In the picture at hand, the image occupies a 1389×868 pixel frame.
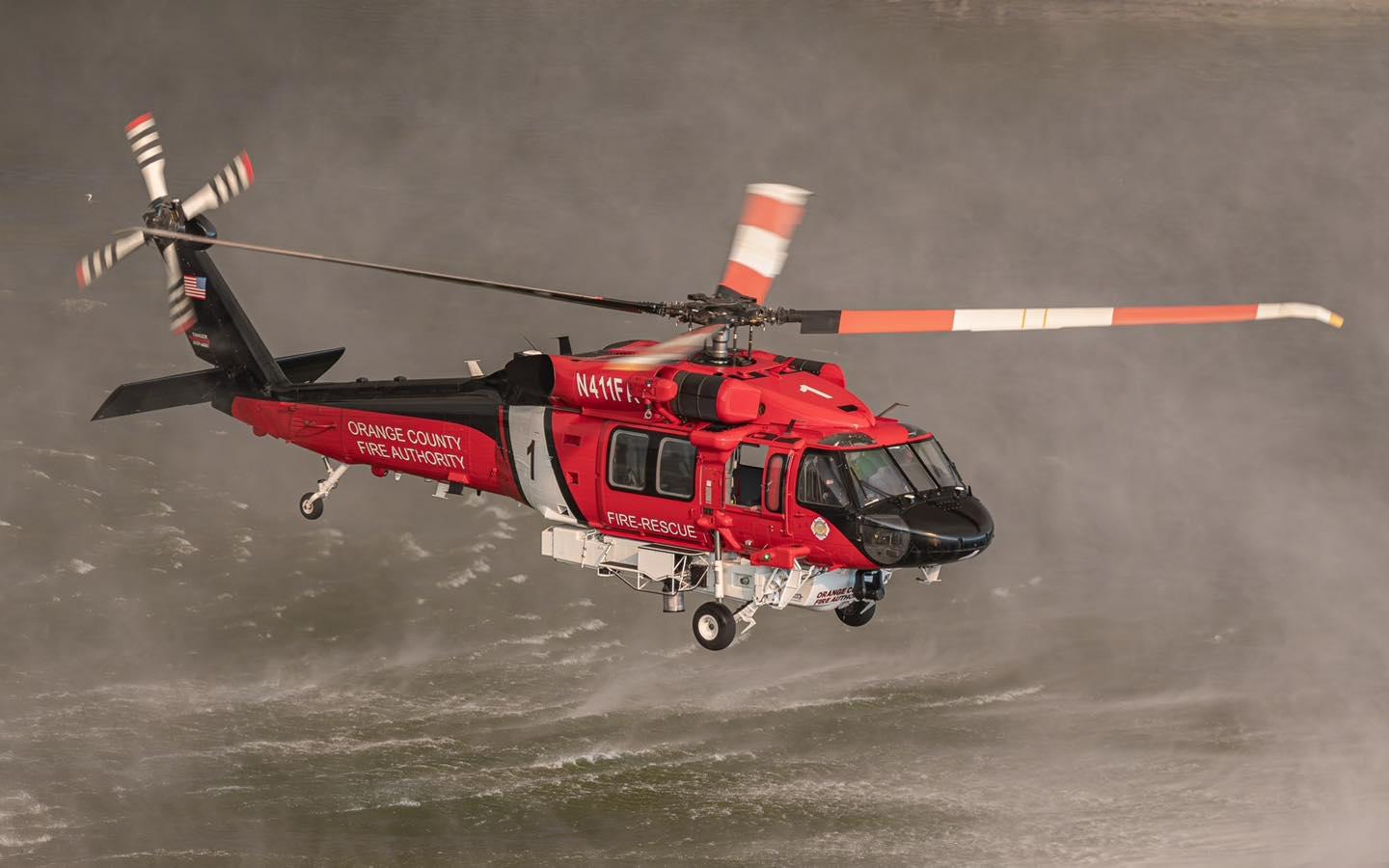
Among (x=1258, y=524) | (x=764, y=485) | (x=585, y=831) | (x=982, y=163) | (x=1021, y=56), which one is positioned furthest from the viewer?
(x=1021, y=56)

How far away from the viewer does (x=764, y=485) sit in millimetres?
23938

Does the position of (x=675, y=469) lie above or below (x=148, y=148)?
below

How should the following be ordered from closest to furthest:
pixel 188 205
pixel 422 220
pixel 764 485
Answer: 1. pixel 764 485
2. pixel 188 205
3. pixel 422 220

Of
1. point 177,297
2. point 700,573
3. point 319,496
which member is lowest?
point 700,573

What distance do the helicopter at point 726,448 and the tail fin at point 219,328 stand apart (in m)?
2.58

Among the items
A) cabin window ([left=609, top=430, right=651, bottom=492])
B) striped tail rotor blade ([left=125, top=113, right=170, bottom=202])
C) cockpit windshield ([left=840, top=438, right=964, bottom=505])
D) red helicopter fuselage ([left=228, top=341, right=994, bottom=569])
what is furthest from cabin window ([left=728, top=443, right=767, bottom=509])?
striped tail rotor blade ([left=125, top=113, right=170, bottom=202])

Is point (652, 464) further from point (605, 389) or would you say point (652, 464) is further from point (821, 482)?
point (821, 482)

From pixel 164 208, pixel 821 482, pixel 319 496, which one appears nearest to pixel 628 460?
pixel 821 482

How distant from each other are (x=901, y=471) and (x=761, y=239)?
3909 mm

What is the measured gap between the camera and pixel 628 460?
2512 cm

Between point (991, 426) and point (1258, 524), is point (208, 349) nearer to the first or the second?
point (991, 426)

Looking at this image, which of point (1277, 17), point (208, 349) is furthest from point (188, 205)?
point (1277, 17)

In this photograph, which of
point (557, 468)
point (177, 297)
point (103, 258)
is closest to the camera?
point (557, 468)

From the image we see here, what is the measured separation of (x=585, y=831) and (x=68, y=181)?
3888cm
